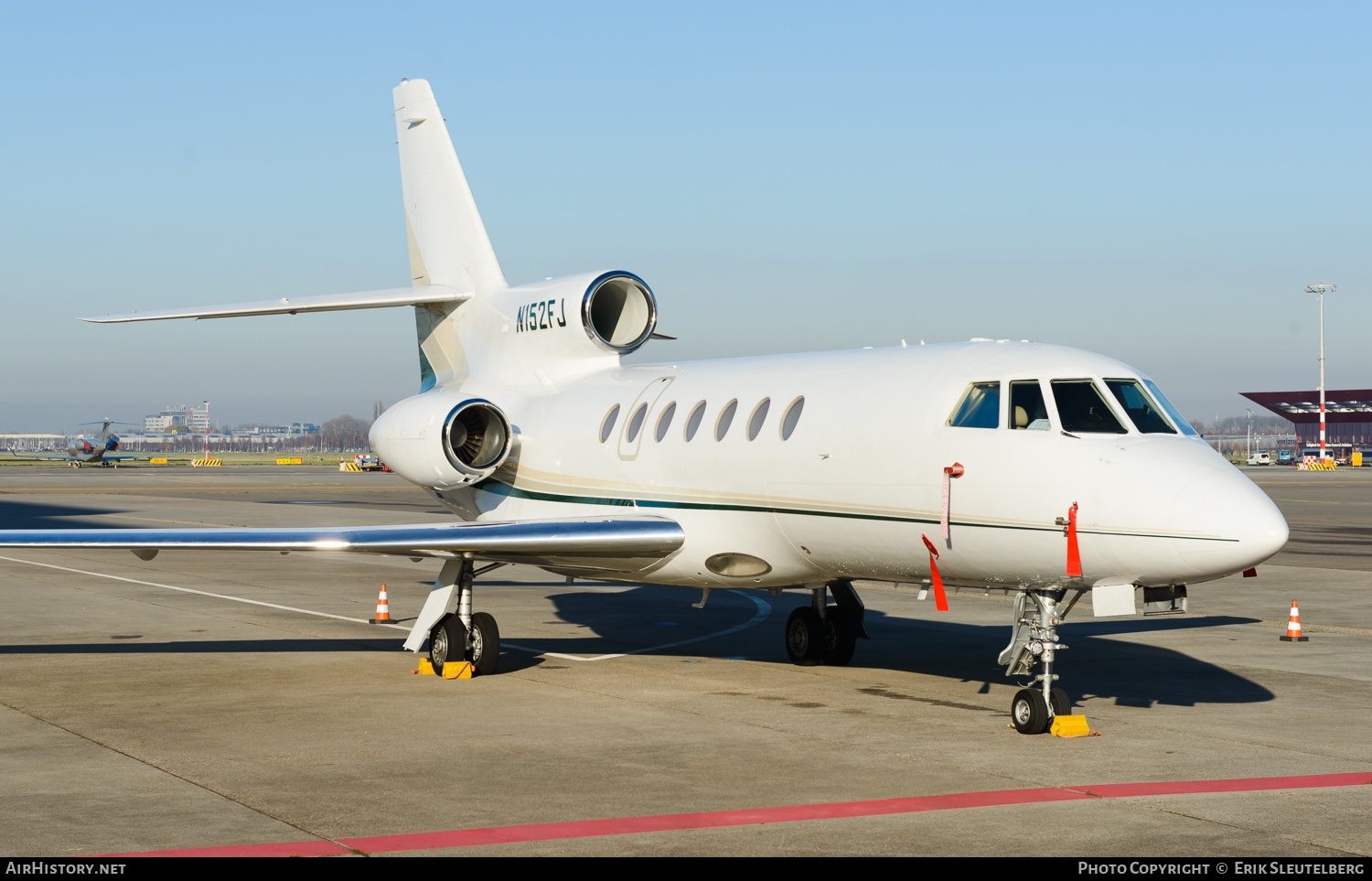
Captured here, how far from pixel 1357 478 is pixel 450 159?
260 feet

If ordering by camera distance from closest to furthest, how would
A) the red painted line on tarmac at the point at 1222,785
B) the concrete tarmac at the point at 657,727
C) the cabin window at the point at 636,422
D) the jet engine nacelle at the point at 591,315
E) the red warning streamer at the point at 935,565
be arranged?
the concrete tarmac at the point at 657,727 < the red painted line on tarmac at the point at 1222,785 < the red warning streamer at the point at 935,565 < the cabin window at the point at 636,422 < the jet engine nacelle at the point at 591,315

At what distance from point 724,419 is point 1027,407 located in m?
3.66

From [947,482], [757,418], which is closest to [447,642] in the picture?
[757,418]

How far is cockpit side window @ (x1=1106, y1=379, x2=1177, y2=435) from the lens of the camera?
10625mm

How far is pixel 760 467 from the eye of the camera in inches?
507

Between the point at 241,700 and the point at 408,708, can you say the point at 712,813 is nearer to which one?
the point at 408,708

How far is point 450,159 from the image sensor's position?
63.6 ft

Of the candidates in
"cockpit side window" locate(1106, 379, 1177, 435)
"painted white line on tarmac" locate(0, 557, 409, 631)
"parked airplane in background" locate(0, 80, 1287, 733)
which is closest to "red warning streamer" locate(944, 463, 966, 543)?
"parked airplane in background" locate(0, 80, 1287, 733)

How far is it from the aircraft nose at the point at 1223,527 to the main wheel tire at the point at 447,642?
7868 mm

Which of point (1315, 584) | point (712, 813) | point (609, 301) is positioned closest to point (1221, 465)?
point (712, 813)

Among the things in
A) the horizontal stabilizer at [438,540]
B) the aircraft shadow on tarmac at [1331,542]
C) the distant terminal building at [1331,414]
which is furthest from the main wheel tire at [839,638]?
the distant terminal building at [1331,414]

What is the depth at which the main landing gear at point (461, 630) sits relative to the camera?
567 inches

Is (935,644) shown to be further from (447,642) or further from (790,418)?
(447,642)

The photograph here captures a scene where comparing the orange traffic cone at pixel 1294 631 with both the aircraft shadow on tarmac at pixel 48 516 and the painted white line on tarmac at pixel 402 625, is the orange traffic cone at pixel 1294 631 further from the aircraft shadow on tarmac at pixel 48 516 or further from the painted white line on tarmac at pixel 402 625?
the aircraft shadow on tarmac at pixel 48 516
